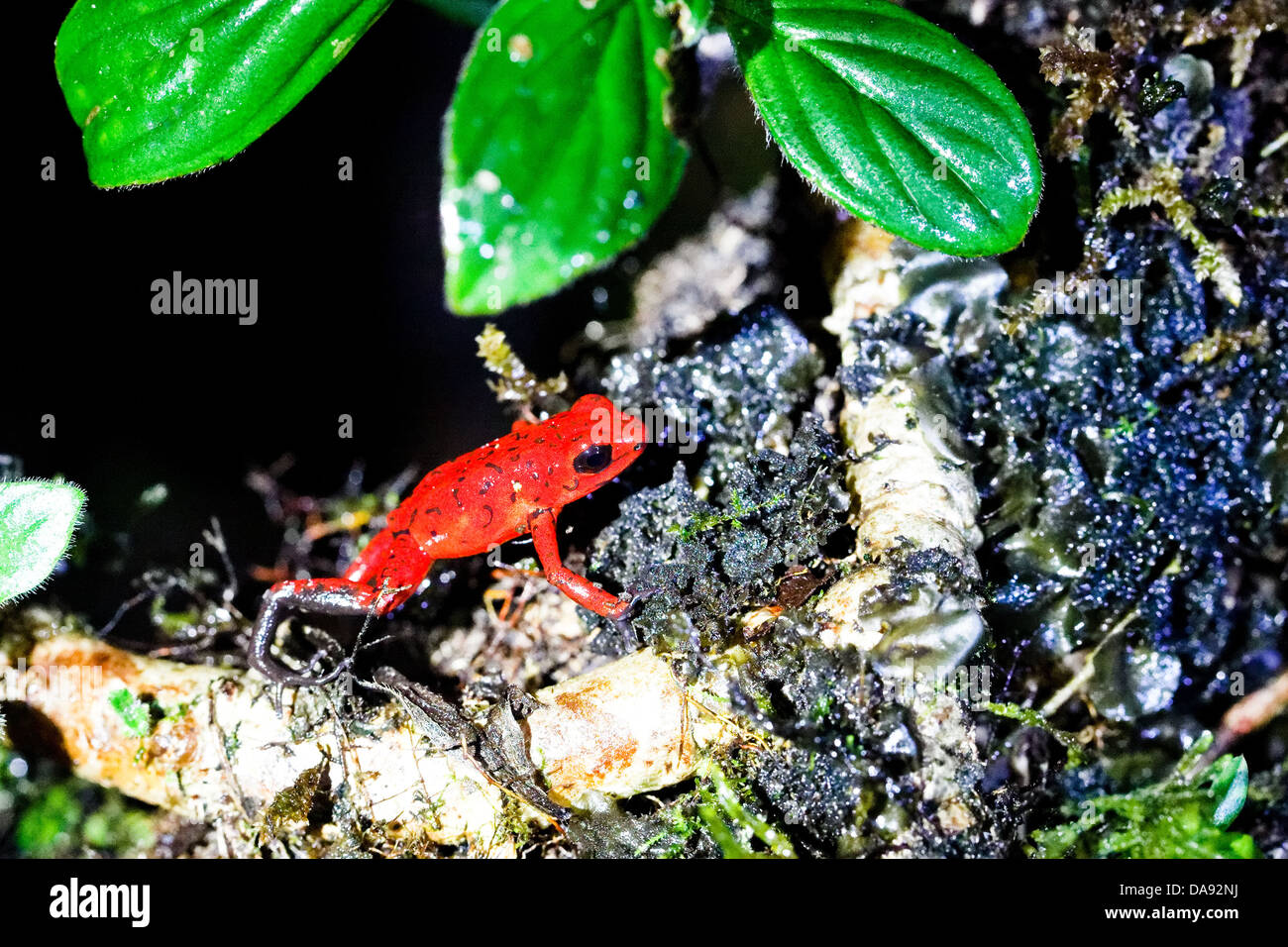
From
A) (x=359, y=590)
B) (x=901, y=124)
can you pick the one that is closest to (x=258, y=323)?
(x=359, y=590)

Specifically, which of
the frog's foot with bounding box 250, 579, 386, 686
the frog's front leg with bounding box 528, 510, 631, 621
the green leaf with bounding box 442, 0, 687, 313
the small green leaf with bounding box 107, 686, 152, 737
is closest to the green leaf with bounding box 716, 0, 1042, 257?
the green leaf with bounding box 442, 0, 687, 313

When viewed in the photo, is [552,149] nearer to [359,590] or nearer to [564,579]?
[564,579]

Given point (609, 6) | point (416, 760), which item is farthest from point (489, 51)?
point (416, 760)

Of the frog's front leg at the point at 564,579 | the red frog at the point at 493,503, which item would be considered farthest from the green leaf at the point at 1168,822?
the red frog at the point at 493,503

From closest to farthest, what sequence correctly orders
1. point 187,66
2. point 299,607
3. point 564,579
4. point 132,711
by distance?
point 187,66 < point 132,711 < point 564,579 < point 299,607

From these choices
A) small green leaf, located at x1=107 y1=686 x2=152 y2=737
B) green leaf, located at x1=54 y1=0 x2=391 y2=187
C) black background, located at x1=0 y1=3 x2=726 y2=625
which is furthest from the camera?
black background, located at x1=0 y1=3 x2=726 y2=625

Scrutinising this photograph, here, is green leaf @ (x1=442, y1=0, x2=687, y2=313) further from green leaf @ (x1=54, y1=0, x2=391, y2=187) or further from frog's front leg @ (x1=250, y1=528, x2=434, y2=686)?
frog's front leg @ (x1=250, y1=528, x2=434, y2=686)

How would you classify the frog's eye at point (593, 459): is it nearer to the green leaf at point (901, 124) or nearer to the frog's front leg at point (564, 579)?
the frog's front leg at point (564, 579)
